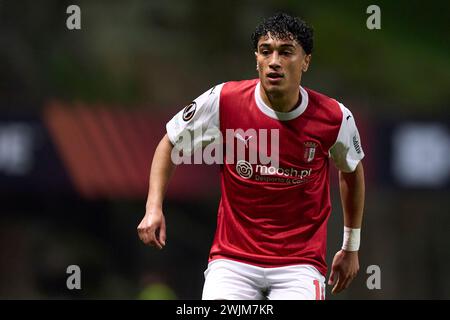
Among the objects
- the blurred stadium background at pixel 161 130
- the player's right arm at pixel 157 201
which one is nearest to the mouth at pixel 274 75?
the player's right arm at pixel 157 201

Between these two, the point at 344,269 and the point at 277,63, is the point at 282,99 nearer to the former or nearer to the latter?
the point at 277,63

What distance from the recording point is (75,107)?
1341 centimetres

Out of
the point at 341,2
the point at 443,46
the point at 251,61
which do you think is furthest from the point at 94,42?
the point at 443,46

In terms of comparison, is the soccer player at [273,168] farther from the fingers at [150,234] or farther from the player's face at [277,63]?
the fingers at [150,234]

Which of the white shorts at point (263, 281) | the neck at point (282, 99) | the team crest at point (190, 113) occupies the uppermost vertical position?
the neck at point (282, 99)

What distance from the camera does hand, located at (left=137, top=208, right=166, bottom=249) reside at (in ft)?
19.0

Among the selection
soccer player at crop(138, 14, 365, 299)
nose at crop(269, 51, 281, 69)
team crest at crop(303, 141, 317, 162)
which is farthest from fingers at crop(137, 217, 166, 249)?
nose at crop(269, 51, 281, 69)

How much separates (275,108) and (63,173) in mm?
7213

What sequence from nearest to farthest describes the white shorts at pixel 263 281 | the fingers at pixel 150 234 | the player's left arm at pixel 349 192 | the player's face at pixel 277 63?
the fingers at pixel 150 234 → the white shorts at pixel 263 281 → the player's face at pixel 277 63 → the player's left arm at pixel 349 192

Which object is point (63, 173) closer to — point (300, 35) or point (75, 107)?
point (75, 107)

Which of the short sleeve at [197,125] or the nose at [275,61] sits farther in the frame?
the short sleeve at [197,125]

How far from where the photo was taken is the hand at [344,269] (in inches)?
254

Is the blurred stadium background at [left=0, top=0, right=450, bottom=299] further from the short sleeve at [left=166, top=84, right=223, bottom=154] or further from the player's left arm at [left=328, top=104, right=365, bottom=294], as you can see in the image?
the short sleeve at [left=166, top=84, right=223, bottom=154]

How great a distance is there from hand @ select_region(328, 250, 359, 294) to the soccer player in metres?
0.28
